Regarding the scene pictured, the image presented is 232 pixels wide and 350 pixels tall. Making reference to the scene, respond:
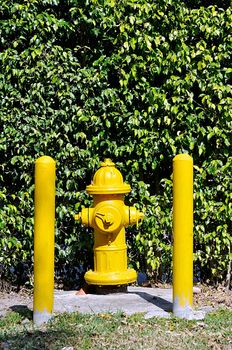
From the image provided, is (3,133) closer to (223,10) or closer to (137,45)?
(137,45)

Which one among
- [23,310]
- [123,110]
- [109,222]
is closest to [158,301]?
[109,222]

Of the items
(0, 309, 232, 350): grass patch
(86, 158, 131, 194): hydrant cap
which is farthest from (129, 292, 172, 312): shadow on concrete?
(86, 158, 131, 194): hydrant cap

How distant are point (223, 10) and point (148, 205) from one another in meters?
2.21

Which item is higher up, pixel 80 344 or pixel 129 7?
pixel 129 7

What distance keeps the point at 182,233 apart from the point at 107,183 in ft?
3.37

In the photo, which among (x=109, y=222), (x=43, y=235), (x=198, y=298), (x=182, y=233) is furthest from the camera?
(x=198, y=298)

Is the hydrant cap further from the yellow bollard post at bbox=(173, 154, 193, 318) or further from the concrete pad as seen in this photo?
the concrete pad

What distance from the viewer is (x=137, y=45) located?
661cm

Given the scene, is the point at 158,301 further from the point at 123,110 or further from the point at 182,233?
the point at 123,110

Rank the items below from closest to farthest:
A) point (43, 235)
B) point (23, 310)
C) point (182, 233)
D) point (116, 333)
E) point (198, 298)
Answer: point (116, 333) < point (43, 235) < point (182, 233) < point (23, 310) < point (198, 298)

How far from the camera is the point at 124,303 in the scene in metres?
5.89

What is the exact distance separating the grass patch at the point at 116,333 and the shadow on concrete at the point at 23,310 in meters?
0.10

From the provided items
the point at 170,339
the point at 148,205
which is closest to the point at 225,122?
the point at 148,205

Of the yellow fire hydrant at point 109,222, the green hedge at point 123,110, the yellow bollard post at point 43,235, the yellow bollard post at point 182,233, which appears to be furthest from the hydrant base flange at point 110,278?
the yellow bollard post at point 43,235
